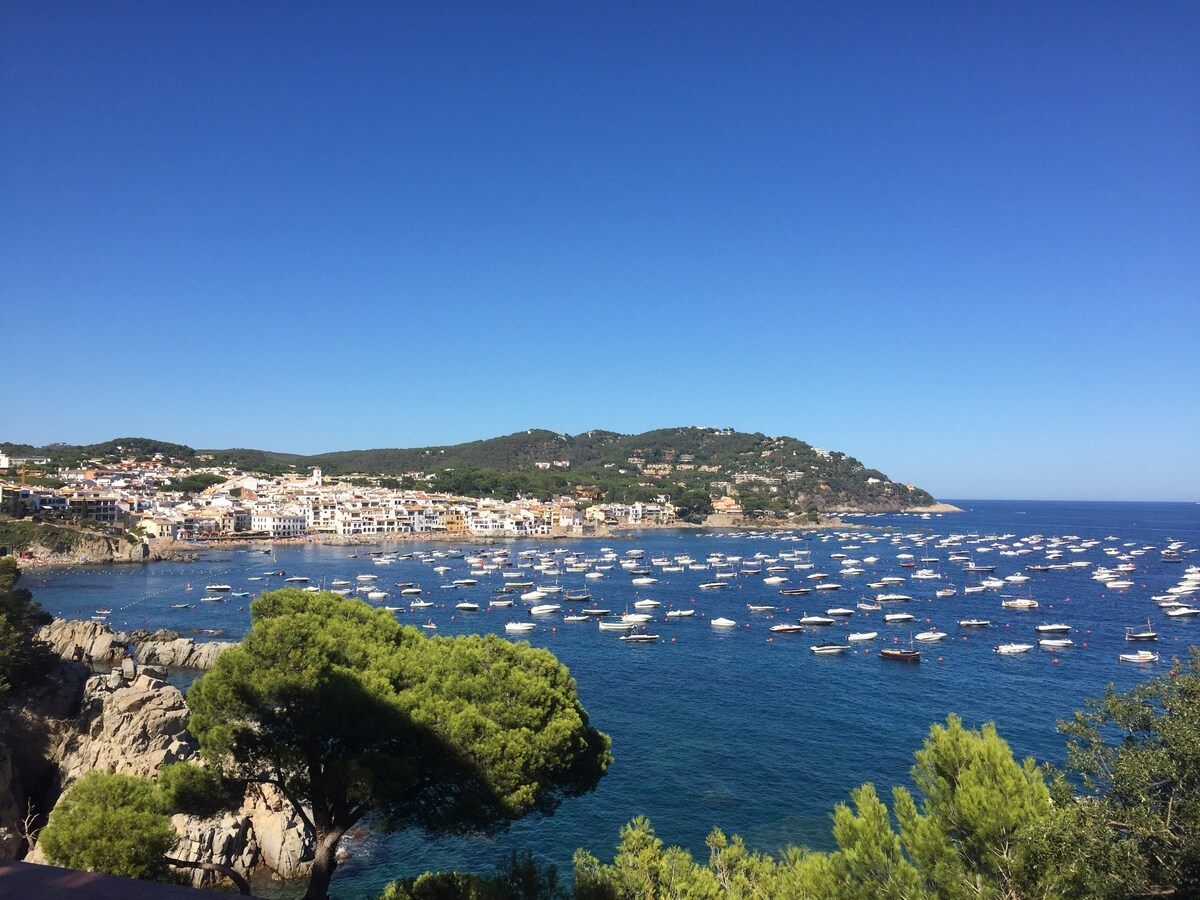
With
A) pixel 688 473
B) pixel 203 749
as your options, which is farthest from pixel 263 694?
pixel 688 473

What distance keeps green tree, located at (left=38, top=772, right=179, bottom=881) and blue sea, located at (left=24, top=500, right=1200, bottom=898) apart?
5540 millimetres

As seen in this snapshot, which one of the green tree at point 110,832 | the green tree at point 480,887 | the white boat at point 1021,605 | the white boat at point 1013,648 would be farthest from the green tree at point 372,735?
the white boat at point 1021,605

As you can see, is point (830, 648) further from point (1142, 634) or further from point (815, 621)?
point (1142, 634)

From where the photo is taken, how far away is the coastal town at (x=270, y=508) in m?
65.0

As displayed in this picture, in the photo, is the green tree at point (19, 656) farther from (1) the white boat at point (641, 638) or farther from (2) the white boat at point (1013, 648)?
(2) the white boat at point (1013, 648)

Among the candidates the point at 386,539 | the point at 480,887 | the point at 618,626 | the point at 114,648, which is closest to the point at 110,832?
the point at 480,887

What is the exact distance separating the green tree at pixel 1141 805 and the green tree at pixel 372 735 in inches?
213

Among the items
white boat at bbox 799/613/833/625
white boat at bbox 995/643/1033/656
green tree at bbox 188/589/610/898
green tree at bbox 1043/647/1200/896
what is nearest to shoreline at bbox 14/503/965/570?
white boat at bbox 799/613/833/625

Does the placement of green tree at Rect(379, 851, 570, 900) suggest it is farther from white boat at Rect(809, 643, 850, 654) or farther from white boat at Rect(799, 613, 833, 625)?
white boat at Rect(799, 613, 833, 625)

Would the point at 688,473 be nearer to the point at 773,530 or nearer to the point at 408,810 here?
the point at 773,530

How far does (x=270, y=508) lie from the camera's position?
78625mm

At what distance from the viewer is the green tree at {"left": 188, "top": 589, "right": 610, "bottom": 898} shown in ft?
26.8

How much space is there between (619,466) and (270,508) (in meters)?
86.4

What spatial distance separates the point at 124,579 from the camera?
47.2m
